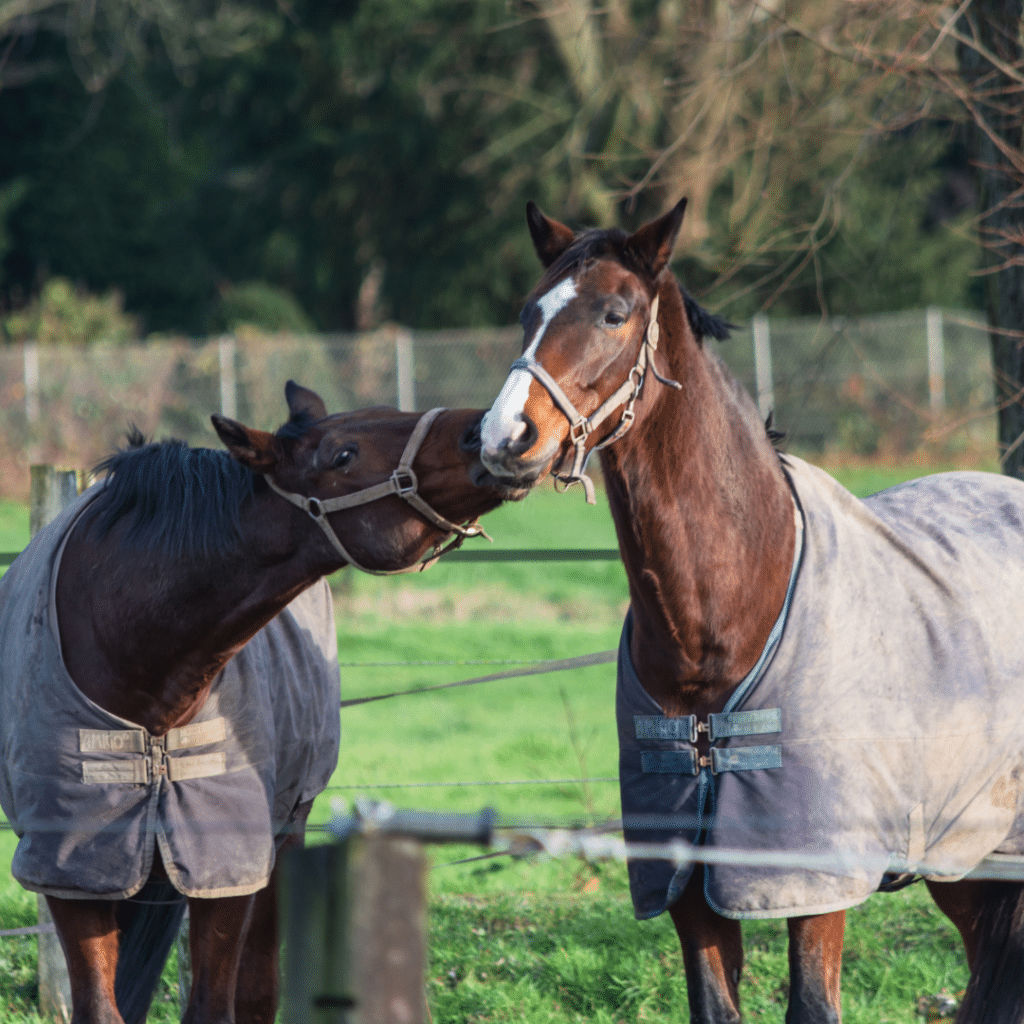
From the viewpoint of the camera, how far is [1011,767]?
10.0 feet

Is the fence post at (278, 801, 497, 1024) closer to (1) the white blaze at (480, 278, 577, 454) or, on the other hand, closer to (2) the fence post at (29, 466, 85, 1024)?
(1) the white blaze at (480, 278, 577, 454)

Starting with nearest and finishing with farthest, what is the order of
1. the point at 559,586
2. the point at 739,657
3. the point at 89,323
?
the point at 739,657
the point at 559,586
the point at 89,323

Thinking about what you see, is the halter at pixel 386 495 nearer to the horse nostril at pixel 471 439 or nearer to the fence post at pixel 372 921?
the horse nostril at pixel 471 439

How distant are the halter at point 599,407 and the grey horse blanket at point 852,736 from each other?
501mm

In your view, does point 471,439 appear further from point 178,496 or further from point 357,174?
point 357,174

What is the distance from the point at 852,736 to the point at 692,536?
1.84ft

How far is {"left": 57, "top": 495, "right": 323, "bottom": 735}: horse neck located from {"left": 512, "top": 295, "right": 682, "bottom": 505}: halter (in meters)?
0.65

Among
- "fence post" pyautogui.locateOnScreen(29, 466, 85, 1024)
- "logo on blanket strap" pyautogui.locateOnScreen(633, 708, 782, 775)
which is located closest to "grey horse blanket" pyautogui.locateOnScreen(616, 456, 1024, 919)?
"logo on blanket strap" pyautogui.locateOnScreen(633, 708, 782, 775)

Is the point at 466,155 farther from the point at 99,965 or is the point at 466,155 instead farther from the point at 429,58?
the point at 99,965

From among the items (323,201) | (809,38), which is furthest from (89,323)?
(809,38)

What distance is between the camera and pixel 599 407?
107 inches

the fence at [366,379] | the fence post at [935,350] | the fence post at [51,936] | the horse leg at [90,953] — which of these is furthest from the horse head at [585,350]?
the fence post at [935,350]

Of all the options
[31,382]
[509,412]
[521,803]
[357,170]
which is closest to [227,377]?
[31,382]

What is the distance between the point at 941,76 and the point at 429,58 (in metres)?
16.4
